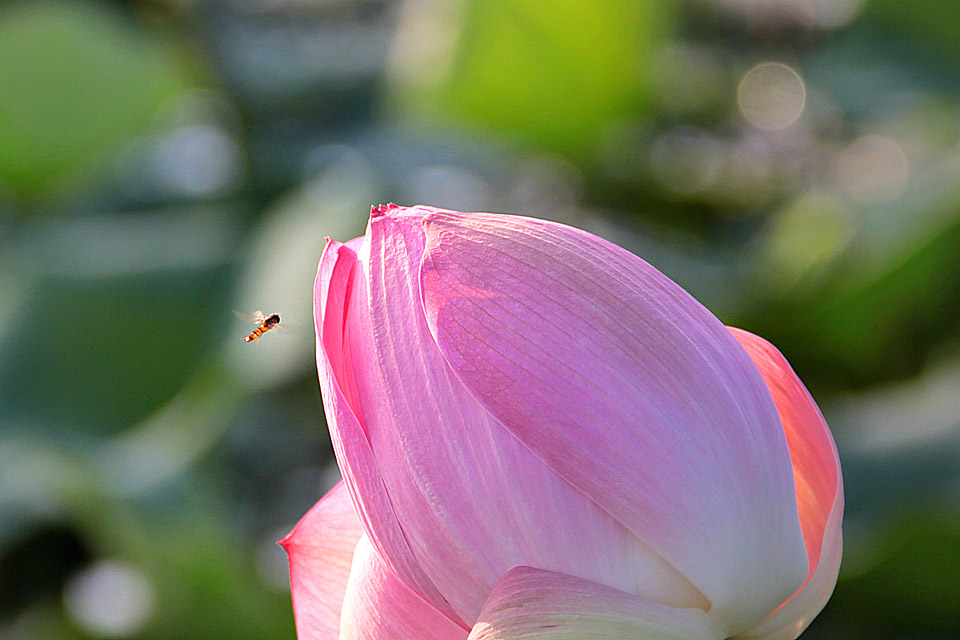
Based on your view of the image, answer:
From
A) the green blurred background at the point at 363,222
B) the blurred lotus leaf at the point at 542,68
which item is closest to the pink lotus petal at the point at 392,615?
the green blurred background at the point at 363,222

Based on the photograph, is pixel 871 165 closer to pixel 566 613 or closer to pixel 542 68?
pixel 542 68

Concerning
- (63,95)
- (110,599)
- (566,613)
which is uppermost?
(566,613)

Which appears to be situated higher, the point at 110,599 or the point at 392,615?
the point at 392,615

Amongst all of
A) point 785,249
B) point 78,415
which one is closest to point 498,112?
point 785,249

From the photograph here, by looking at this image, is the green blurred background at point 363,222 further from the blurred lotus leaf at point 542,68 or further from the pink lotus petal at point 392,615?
the pink lotus petal at point 392,615

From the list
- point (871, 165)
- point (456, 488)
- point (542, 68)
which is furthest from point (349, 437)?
point (871, 165)
